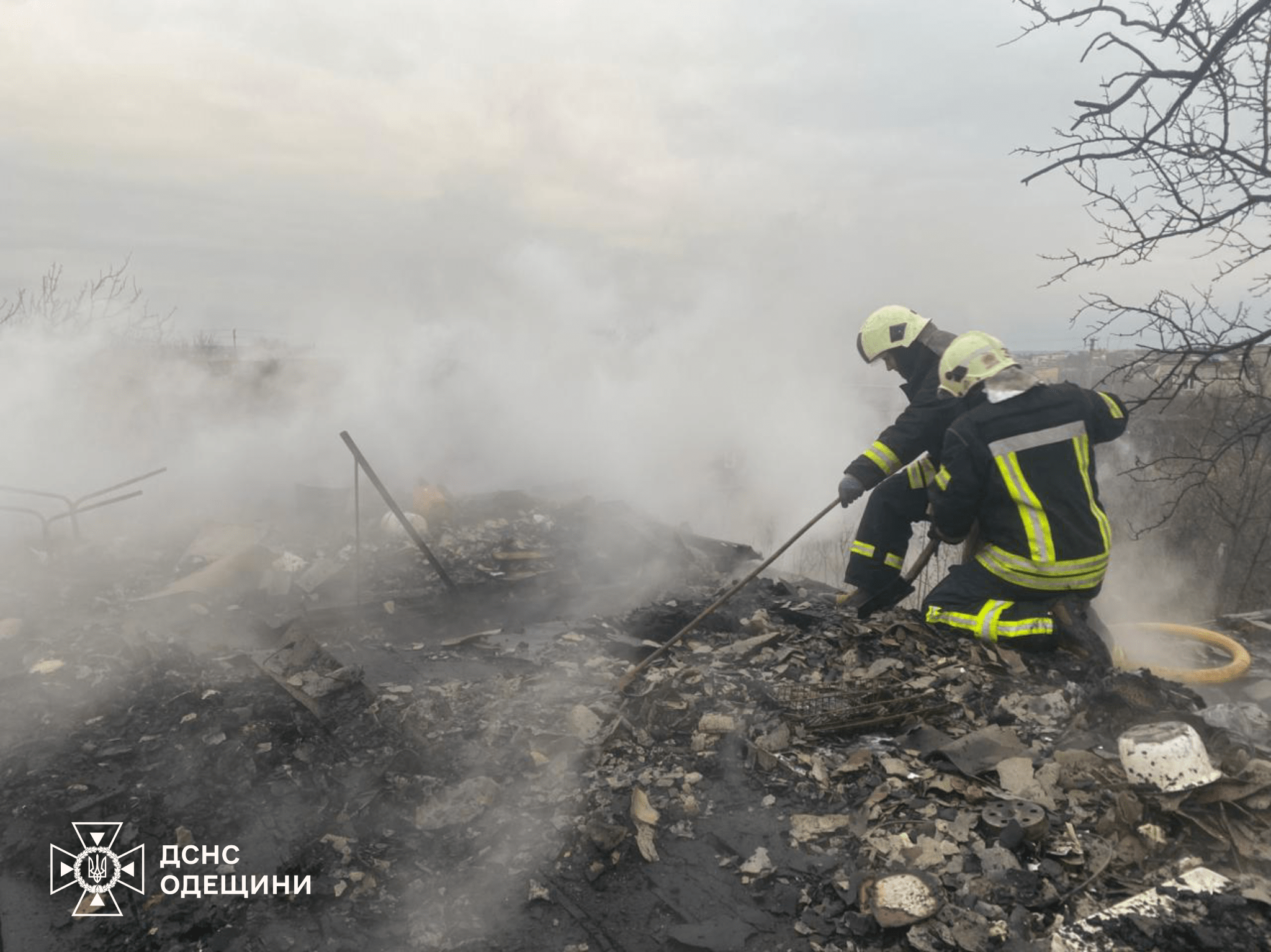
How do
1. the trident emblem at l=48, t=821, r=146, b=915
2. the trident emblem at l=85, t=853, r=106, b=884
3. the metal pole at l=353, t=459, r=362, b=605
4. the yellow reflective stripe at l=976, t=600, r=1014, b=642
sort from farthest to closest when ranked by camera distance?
the metal pole at l=353, t=459, r=362, b=605
the yellow reflective stripe at l=976, t=600, r=1014, b=642
the trident emblem at l=85, t=853, r=106, b=884
the trident emblem at l=48, t=821, r=146, b=915

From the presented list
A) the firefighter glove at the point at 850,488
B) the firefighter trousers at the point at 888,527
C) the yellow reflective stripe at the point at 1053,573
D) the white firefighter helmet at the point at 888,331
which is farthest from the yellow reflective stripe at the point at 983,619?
the white firefighter helmet at the point at 888,331

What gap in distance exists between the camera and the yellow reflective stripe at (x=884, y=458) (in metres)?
4.77

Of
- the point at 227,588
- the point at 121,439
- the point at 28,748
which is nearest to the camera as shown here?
the point at 28,748

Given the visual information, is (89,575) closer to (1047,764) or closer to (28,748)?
(28,748)

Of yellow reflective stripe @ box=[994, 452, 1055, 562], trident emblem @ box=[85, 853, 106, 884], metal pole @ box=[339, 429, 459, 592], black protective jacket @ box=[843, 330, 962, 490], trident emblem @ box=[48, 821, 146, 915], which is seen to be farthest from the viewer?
metal pole @ box=[339, 429, 459, 592]

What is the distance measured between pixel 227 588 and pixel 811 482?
40.4ft

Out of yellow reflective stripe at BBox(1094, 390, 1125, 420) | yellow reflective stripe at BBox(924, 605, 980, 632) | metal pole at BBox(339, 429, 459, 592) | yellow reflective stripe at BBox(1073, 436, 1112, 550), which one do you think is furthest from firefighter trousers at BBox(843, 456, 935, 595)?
metal pole at BBox(339, 429, 459, 592)

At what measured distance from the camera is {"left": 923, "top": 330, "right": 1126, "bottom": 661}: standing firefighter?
12.9 ft

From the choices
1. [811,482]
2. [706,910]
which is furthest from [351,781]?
[811,482]

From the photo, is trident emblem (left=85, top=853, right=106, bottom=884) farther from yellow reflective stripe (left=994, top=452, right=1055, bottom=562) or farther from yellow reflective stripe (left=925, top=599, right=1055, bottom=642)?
yellow reflective stripe (left=994, top=452, right=1055, bottom=562)

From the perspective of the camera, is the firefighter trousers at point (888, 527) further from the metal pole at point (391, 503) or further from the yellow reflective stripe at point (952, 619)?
the metal pole at point (391, 503)

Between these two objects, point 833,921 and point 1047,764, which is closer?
point 833,921

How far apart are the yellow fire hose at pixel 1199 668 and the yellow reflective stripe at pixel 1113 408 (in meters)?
1.32

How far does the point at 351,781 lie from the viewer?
12.1 feet
